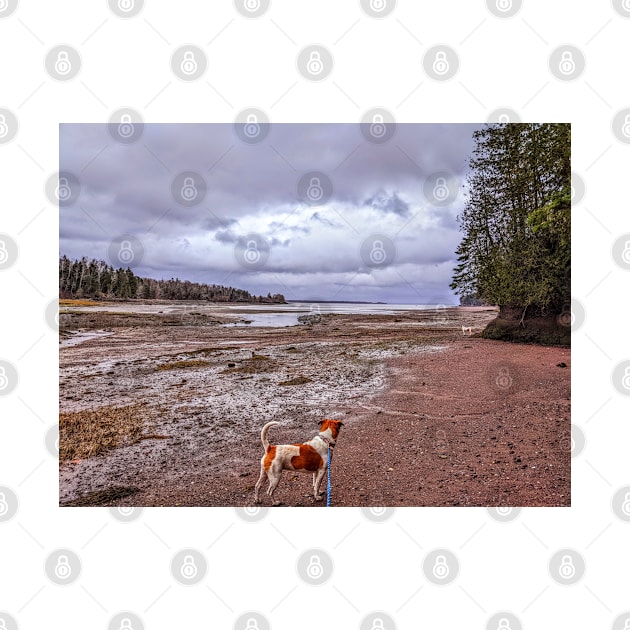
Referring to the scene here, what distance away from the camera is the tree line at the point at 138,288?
19.7 feet

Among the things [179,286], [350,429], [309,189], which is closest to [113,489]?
[350,429]

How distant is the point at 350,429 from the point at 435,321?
16.2ft

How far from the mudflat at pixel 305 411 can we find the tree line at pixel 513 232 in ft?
3.08

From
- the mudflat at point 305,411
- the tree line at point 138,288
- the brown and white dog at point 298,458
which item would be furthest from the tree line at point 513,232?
the brown and white dog at point 298,458

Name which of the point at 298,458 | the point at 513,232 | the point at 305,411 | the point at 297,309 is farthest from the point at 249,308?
the point at 513,232

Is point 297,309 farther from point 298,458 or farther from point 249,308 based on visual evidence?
point 298,458

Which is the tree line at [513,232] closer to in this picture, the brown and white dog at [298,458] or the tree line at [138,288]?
the tree line at [138,288]

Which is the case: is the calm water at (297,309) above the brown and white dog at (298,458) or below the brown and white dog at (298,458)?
above

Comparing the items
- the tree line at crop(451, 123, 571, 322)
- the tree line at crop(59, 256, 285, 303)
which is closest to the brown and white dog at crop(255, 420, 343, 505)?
the tree line at crop(59, 256, 285, 303)

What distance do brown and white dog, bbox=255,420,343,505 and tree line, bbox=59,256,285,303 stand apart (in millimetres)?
3578

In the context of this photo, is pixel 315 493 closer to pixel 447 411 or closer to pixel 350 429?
pixel 350 429

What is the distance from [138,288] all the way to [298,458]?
5161 mm

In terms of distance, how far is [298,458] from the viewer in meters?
3.31

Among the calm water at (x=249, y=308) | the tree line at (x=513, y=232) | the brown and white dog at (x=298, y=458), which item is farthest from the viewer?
the calm water at (x=249, y=308)
